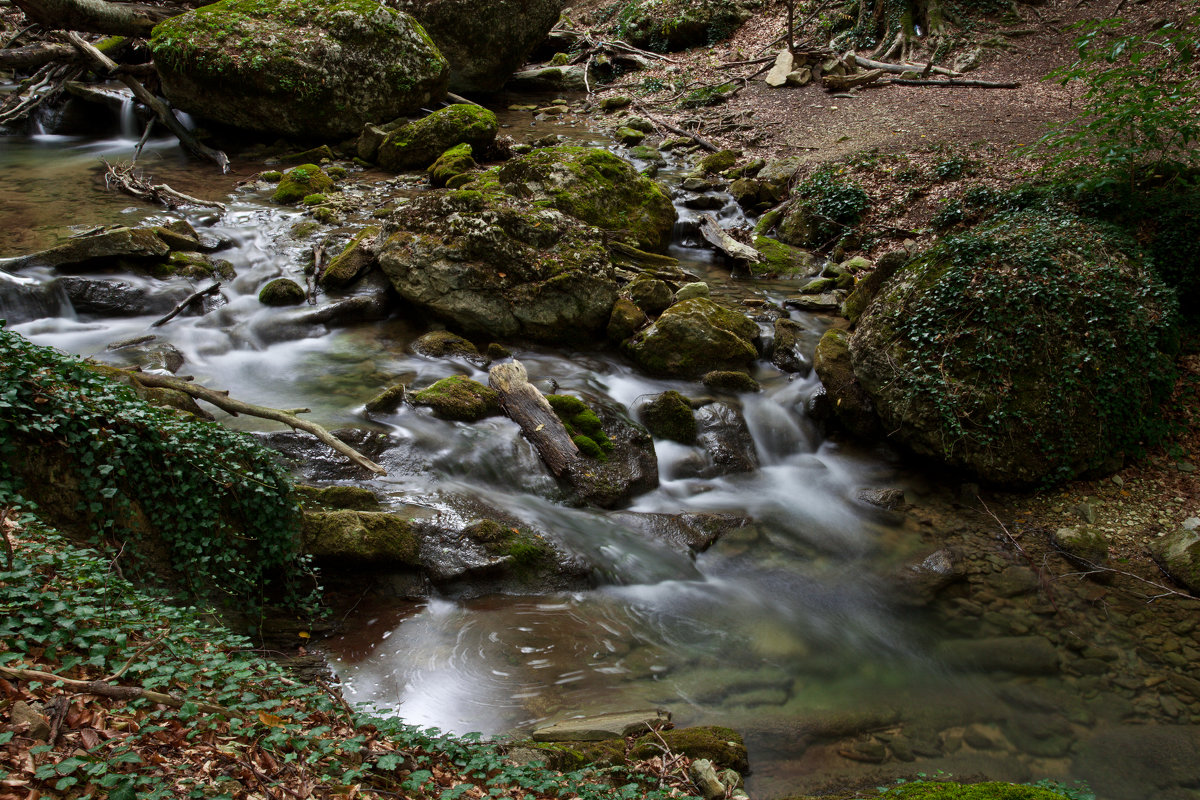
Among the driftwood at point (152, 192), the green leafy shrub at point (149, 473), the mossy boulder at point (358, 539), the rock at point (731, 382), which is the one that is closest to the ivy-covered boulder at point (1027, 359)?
Answer: the rock at point (731, 382)

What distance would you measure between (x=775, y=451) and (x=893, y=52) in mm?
16342

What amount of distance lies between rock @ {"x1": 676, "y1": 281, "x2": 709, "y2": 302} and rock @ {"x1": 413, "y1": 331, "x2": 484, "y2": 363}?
3.35 meters

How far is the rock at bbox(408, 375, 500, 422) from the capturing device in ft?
25.2

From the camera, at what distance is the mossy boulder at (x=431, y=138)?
14930 mm

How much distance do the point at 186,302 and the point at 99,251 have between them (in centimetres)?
135

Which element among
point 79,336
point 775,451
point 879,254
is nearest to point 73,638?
point 79,336

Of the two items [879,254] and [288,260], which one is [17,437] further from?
[879,254]

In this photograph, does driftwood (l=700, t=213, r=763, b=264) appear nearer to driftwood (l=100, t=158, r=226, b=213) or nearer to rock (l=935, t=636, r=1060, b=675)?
rock (l=935, t=636, r=1060, b=675)

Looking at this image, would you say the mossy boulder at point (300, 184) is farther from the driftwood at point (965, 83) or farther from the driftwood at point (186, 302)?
the driftwood at point (965, 83)

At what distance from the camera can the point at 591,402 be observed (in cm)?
834

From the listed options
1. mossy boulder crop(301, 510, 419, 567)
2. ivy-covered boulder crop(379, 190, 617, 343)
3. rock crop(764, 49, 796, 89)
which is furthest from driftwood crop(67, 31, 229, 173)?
rock crop(764, 49, 796, 89)

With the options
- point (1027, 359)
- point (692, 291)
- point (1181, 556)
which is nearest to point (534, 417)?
point (692, 291)

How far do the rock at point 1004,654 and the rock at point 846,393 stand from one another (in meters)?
3.11

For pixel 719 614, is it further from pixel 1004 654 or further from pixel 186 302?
pixel 186 302
